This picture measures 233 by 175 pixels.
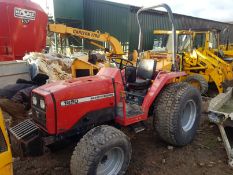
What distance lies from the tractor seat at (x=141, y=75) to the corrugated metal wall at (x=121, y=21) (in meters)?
10.1

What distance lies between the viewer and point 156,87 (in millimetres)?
3740

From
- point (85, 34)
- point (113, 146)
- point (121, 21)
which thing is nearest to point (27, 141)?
point (113, 146)

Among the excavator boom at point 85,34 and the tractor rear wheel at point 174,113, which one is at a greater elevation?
the excavator boom at point 85,34

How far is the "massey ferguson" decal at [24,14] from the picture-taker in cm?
744

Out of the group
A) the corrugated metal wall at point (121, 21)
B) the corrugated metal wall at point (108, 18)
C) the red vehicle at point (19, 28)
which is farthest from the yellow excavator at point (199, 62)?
the corrugated metal wall at point (108, 18)

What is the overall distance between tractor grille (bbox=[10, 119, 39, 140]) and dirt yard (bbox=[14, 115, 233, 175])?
0.59m

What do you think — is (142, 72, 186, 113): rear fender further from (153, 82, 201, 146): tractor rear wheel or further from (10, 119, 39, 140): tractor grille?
(10, 119, 39, 140): tractor grille

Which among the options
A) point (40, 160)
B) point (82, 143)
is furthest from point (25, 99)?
point (82, 143)

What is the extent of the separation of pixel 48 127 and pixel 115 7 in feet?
40.6

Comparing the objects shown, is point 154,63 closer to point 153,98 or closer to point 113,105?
point 153,98

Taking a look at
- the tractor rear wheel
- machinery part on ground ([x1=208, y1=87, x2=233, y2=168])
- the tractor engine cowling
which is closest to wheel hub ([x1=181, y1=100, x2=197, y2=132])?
the tractor rear wheel

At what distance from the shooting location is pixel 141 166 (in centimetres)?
347

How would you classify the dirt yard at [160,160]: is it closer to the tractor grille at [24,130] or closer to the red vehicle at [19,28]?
the tractor grille at [24,130]

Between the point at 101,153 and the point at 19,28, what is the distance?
597 centimetres
